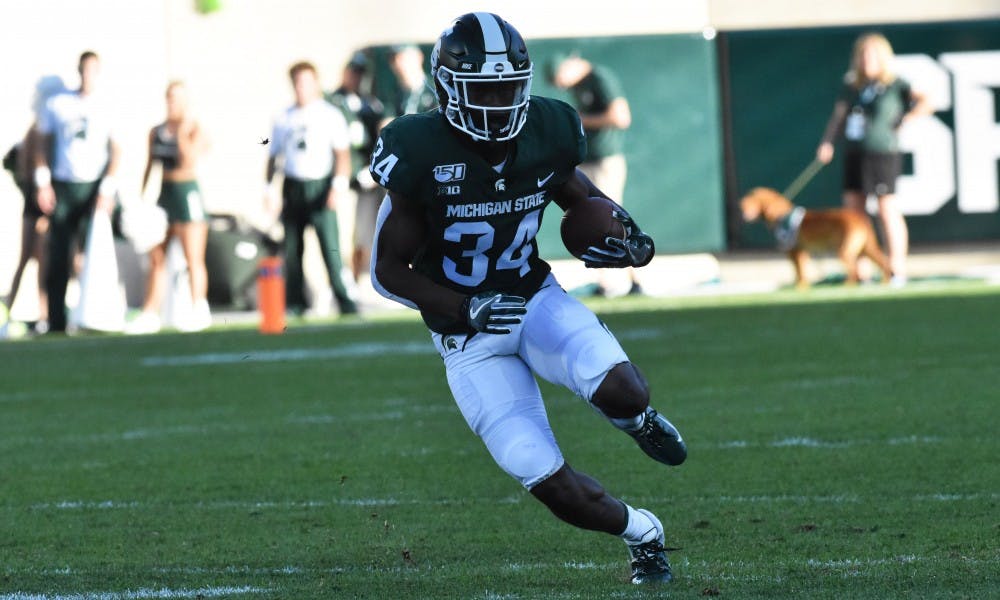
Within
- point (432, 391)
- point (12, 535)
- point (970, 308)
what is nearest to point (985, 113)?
point (970, 308)

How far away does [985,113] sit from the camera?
17.1m

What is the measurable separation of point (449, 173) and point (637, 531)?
0.98 meters

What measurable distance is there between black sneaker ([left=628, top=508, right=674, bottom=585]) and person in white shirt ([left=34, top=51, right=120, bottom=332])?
919 cm

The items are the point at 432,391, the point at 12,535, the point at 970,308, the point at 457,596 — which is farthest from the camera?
the point at 970,308

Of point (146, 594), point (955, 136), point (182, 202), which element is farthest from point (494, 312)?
point (955, 136)

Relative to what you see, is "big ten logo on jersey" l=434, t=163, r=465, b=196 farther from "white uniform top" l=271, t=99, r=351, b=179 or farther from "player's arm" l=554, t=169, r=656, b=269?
"white uniform top" l=271, t=99, r=351, b=179

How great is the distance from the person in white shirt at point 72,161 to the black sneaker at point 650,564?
30.1 ft

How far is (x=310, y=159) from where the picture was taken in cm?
1362

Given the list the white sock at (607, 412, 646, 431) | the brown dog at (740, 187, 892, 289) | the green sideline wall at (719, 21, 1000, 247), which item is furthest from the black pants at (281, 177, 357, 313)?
the white sock at (607, 412, 646, 431)

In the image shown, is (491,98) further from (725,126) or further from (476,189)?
(725,126)

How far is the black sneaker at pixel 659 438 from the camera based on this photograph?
4730 mm

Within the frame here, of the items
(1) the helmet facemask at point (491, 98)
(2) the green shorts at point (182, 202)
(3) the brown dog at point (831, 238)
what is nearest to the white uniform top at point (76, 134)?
(2) the green shorts at point (182, 202)

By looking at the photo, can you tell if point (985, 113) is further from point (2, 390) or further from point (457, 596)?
point (457, 596)

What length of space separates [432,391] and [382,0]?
8.61 meters
